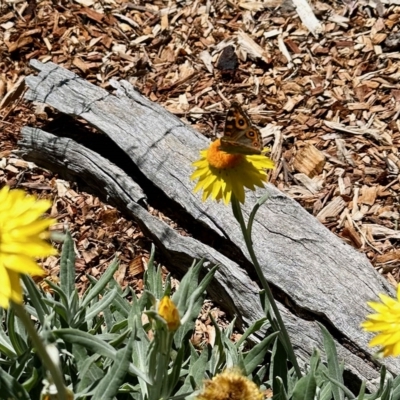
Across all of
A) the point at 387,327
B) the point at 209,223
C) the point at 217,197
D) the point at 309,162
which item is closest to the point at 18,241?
the point at 387,327

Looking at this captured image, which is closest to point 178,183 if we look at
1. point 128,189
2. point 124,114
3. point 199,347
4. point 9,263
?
point 128,189

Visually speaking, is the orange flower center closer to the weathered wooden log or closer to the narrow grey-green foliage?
the narrow grey-green foliage

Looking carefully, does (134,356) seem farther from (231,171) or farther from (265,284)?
(231,171)

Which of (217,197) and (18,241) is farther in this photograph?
(217,197)

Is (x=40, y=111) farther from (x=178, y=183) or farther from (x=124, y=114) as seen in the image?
(x=178, y=183)

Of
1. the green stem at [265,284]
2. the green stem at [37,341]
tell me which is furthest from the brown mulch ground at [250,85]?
the green stem at [37,341]

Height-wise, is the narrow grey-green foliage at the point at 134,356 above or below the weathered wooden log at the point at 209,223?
below

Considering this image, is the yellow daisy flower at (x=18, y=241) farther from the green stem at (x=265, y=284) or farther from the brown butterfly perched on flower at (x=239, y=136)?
the brown butterfly perched on flower at (x=239, y=136)
